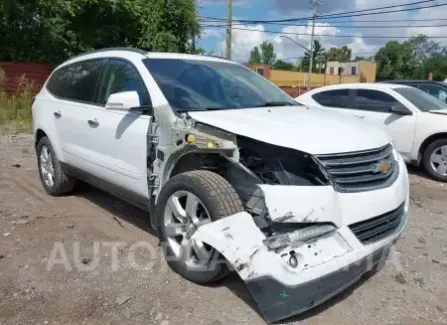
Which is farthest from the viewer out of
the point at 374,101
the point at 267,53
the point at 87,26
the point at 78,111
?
the point at 267,53

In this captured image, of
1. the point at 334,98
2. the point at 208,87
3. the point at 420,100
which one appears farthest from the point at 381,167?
the point at 334,98

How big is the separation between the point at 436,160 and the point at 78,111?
5639mm

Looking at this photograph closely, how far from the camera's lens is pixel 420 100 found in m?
7.95

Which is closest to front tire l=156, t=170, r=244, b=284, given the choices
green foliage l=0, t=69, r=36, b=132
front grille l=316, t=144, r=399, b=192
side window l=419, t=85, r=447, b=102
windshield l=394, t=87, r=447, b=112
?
front grille l=316, t=144, r=399, b=192

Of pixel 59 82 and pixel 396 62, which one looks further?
pixel 396 62

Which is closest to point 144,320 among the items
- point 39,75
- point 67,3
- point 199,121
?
point 199,121

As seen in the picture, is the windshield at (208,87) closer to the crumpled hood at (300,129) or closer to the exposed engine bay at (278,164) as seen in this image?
the crumpled hood at (300,129)

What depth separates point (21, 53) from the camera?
17453 millimetres

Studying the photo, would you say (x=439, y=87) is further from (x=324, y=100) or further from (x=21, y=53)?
(x=21, y=53)

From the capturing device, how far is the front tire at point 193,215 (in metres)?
3.05

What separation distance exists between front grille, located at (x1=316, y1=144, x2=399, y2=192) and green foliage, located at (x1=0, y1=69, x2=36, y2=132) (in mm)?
10933

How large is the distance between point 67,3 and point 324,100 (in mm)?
12539

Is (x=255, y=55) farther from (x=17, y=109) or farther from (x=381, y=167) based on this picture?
(x=381, y=167)

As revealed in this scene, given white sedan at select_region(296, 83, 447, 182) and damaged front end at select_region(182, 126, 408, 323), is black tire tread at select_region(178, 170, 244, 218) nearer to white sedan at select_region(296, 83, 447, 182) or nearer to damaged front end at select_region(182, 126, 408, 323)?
damaged front end at select_region(182, 126, 408, 323)
